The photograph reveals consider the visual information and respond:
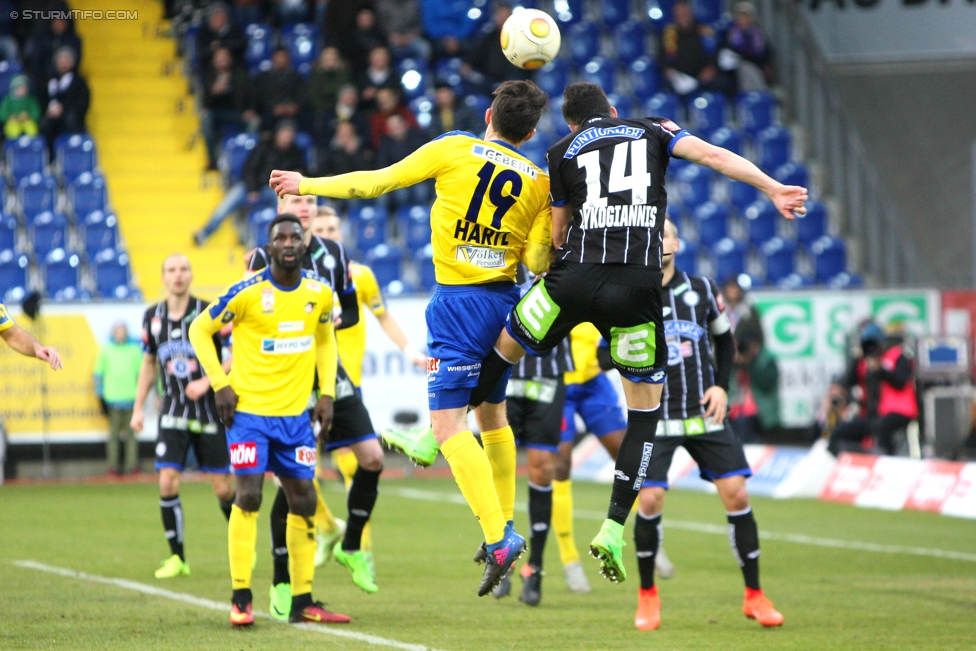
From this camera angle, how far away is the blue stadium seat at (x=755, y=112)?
73.5 feet

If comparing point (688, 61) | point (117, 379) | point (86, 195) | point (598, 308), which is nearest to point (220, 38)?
point (86, 195)

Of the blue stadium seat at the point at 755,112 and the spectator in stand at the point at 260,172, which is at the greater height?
the blue stadium seat at the point at 755,112

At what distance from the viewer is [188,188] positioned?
69.5ft

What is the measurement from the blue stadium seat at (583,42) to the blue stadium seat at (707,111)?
6.82 feet

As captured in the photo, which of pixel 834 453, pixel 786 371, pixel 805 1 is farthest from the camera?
pixel 805 1

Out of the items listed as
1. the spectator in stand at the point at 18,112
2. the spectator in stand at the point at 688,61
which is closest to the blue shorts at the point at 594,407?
the spectator in stand at the point at 18,112

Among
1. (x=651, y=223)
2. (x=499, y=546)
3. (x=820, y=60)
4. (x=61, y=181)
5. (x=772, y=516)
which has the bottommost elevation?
(x=772, y=516)

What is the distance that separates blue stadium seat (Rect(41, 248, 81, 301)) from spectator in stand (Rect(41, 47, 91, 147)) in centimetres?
234

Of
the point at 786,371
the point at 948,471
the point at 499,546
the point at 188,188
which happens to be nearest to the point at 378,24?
the point at 188,188

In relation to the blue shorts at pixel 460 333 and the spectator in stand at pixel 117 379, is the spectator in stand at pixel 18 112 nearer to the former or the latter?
the spectator in stand at pixel 117 379

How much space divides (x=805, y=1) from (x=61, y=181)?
1270 centimetres

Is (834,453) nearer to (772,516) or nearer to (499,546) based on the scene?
(772,516)

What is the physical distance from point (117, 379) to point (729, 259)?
30.4ft

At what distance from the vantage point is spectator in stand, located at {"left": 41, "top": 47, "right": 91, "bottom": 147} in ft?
64.2
